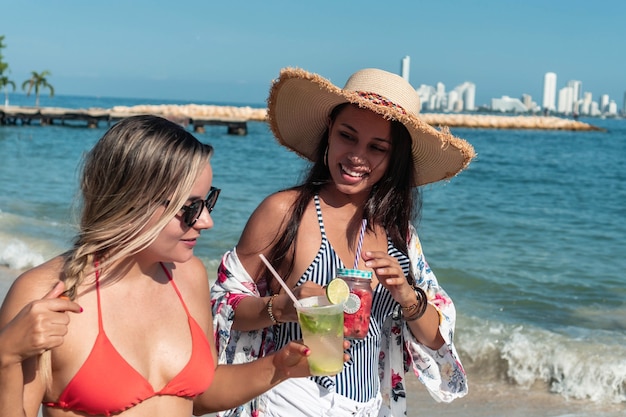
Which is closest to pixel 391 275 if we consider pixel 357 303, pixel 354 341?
pixel 357 303

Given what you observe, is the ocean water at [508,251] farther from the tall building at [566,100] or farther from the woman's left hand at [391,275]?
the tall building at [566,100]

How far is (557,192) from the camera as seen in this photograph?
21875 millimetres

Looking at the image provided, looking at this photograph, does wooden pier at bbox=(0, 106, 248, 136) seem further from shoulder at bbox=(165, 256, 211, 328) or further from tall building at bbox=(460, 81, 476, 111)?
tall building at bbox=(460, 81, 476, 111)

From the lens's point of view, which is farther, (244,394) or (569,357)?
(569,357)

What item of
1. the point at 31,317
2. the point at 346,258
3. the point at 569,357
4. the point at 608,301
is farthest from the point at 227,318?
the point at 608,301

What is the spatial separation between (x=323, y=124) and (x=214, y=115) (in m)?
55.1

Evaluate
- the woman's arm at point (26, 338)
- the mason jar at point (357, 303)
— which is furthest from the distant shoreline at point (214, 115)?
the woman's arm at point (26, 338)

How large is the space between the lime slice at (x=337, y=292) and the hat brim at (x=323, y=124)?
72cm

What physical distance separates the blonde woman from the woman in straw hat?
0.55 m

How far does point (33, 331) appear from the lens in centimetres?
174

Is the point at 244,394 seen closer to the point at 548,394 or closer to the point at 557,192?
the point at 548,394

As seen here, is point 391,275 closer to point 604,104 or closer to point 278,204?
point 278,204

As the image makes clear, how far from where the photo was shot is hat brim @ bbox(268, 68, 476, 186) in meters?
2.83

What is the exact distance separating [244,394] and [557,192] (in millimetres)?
20721
